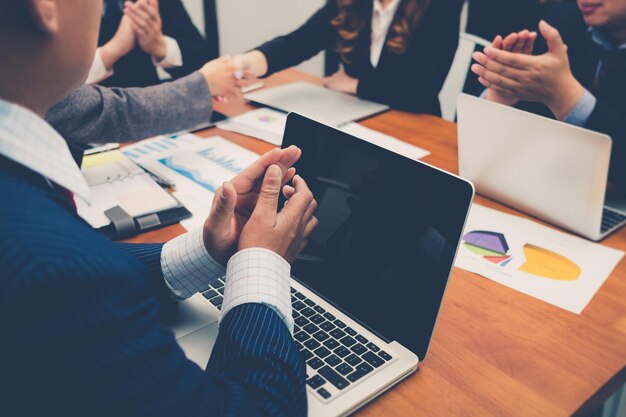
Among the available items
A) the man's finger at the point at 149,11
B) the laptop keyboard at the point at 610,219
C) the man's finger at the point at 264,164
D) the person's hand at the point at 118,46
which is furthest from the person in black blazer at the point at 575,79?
the person's hand at the point at 118,46

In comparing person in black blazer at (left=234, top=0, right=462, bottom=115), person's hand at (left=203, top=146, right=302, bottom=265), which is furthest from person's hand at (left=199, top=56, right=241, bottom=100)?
person's hand at (left=203, top=146, right=302, bottom=265)

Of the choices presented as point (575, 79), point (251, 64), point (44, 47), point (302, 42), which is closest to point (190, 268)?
point (44, 47)

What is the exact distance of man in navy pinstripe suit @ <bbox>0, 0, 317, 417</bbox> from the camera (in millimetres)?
374

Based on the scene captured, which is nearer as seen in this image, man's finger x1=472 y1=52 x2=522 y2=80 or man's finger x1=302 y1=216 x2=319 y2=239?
man's finger x1=302 y1=216 x2=319 y2=239

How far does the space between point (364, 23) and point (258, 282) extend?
1464 millimetres

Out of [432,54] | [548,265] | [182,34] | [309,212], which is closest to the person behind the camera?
[309,212]

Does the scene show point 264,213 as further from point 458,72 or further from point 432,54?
point 458,72

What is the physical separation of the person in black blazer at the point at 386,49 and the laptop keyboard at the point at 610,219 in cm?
71

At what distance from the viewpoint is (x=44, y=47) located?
44cm

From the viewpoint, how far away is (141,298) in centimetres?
46

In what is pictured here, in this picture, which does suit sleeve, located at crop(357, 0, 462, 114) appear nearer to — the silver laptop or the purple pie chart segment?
the silver laptop

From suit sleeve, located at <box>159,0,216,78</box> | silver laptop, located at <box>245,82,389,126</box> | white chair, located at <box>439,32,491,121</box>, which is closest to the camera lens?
silver laptop, located at <box>245,82,389,126</box>

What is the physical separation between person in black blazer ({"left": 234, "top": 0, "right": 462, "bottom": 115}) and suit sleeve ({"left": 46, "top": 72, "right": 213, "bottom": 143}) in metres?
0.35

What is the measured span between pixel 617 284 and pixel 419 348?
1.40ft
